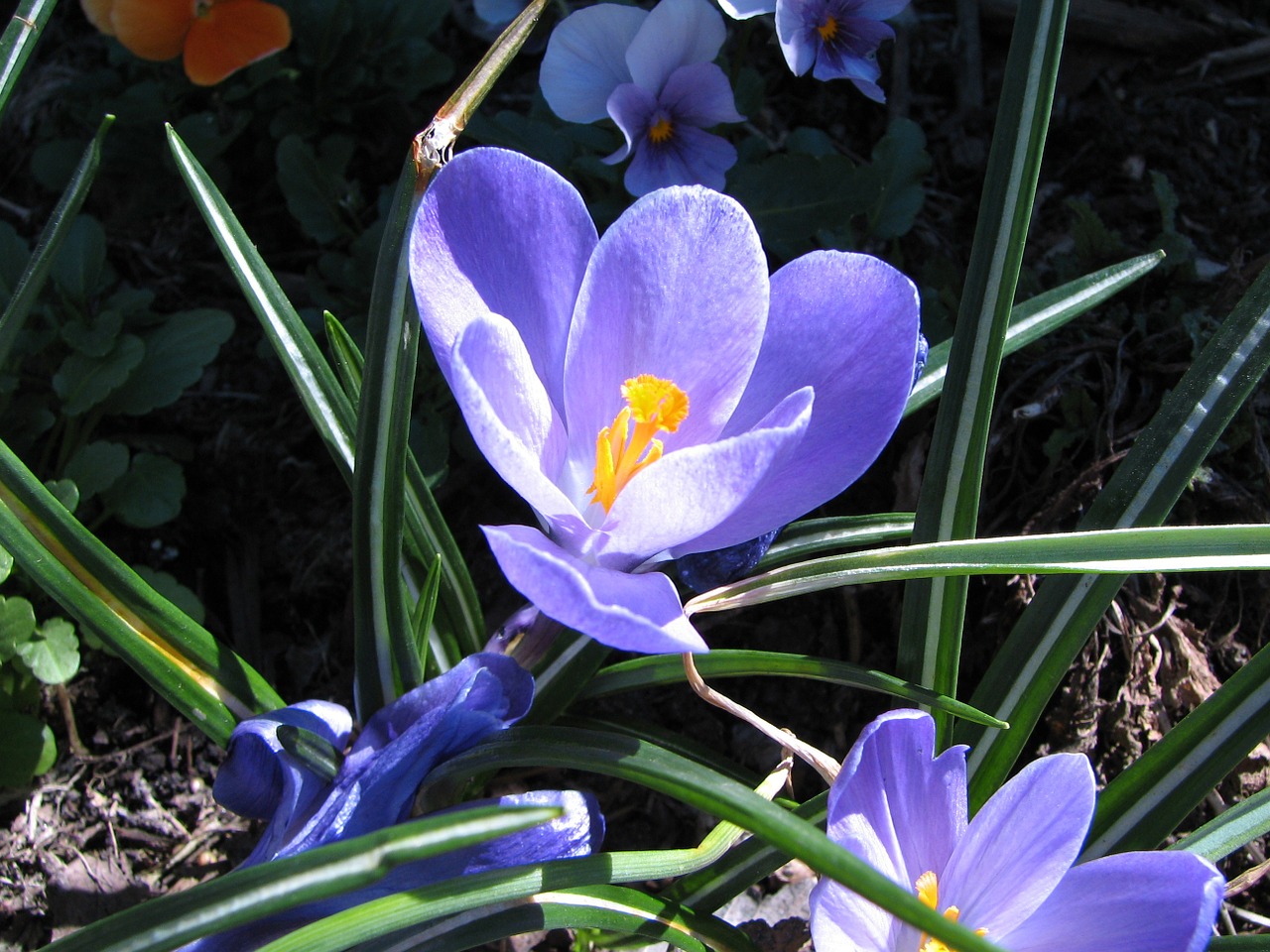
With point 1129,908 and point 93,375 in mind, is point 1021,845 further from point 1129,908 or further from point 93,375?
point 93,375

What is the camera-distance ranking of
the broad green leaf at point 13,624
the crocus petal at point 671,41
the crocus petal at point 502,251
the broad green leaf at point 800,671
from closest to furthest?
the crocus petal at point 502,251
the broad green leaf at point 800,671
the broad green leaf at point 13,624
the crocus petal at point 671,41

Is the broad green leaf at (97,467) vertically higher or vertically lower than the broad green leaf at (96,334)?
lower

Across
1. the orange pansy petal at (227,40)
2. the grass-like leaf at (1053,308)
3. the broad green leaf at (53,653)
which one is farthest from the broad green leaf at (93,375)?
the grass-like leaf at (1053,308)

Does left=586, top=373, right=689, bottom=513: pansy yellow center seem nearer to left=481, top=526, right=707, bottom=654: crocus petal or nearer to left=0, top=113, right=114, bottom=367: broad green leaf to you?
left=481, top=526, right=707, bottom=654: crocus petal

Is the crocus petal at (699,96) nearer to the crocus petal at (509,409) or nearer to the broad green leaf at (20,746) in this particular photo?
the crocus petal at (509,409)

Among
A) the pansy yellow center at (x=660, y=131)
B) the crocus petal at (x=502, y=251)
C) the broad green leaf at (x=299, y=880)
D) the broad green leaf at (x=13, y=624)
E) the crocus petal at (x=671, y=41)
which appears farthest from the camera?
the pansy yellow center at (x=660, y=131)

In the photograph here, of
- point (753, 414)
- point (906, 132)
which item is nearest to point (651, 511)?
point (753, 414)
